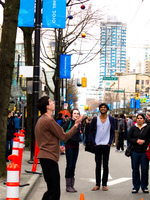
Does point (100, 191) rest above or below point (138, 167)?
below

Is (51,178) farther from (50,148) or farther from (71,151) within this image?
(71,151)

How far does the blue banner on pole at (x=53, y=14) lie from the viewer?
A: 1293 centimetres

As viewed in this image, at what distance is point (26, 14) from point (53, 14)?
36.2 inches

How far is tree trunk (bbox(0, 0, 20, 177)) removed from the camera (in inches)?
348

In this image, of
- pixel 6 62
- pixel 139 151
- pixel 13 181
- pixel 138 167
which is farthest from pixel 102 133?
pixel 13 181

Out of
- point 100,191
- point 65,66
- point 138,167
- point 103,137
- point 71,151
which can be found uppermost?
point 65,66

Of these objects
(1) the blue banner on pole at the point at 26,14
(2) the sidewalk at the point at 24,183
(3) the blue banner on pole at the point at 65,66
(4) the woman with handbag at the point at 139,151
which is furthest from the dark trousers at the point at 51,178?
(3) the blue banner on pole at the point at 65,66

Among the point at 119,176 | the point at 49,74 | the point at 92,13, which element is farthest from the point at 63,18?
the point at 49,74

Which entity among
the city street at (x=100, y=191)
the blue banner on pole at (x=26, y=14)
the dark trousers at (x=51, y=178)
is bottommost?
the city street at (x=100, y=191)

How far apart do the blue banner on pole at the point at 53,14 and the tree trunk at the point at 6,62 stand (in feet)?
12.8

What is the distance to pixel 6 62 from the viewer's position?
8898 millimetres

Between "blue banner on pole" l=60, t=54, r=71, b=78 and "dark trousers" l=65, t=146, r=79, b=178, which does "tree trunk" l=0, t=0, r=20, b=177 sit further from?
"blue banner on pole" l=60, t=54, r=71, b=78

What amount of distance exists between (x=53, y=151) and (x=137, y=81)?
137875 mm

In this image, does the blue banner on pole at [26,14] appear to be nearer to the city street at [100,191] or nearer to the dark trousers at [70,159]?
the city street at [100,191]
